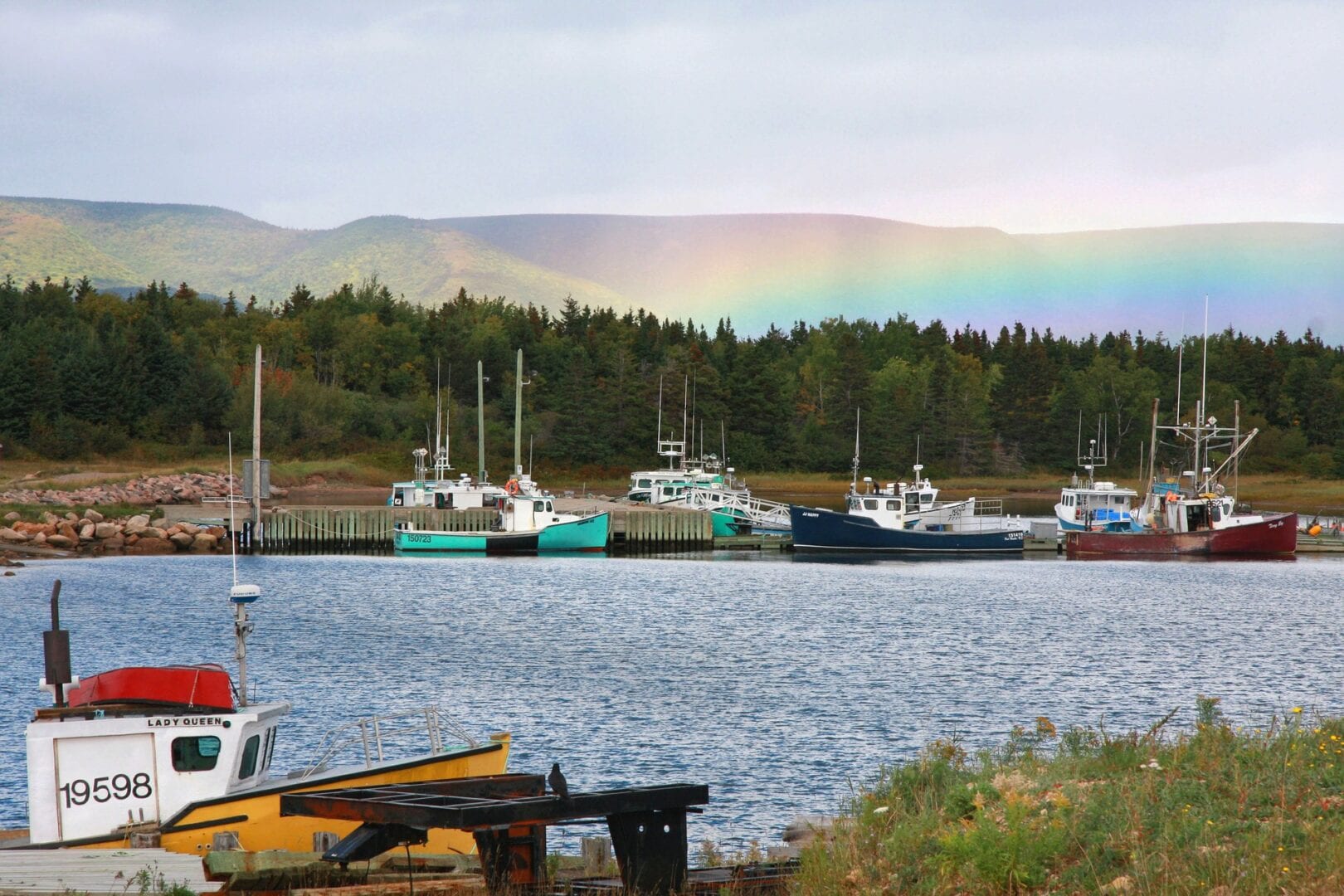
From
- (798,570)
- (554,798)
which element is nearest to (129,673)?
(554,798)

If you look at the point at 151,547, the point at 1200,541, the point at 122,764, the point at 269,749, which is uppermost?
the point at 122,764

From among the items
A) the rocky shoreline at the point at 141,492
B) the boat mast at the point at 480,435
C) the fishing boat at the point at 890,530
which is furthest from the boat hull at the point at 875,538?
the rocky shoreline at the point at 141,492

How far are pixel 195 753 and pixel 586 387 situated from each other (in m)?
111

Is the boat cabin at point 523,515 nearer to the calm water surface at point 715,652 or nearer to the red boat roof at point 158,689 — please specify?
the calm water surface at point 715,652

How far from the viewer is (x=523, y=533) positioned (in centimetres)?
6794

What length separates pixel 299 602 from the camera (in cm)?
4803

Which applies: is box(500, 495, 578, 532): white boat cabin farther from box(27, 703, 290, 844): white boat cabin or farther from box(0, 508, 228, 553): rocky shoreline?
box(27, 703, 290, 844): white boat cabin

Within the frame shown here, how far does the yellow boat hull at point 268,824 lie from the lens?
14102 mm

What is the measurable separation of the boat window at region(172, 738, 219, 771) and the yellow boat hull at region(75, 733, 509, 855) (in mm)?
740

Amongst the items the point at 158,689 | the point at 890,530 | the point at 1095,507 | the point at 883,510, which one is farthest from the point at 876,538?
the point at 158,689

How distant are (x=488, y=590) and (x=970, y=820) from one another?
140 feet

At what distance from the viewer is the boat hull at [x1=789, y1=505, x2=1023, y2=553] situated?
71.1 m

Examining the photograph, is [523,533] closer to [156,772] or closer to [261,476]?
[261,476]

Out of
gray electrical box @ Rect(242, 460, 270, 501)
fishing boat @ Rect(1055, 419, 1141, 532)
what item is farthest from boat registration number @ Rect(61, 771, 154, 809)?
fishing boat @ Rect(1055, 419, 1141, 532)
